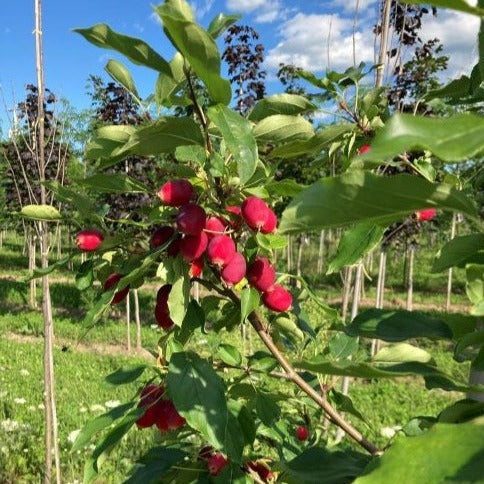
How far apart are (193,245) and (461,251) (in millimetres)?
363

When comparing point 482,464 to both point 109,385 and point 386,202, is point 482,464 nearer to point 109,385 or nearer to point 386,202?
point 386,202

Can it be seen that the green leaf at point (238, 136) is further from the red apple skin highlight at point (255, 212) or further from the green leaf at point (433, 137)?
the green leaf at point (433, 137)

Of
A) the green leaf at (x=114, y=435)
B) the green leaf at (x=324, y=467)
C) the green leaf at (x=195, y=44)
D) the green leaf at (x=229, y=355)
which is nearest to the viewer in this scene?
the green leaf at (x=195, y=44)

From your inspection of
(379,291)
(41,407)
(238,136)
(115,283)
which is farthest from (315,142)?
(379,291)

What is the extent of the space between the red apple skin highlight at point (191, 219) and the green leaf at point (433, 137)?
475 millimetres

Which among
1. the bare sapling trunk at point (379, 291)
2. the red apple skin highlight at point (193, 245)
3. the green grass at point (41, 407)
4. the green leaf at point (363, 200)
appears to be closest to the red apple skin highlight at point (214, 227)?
the red apple skin highlight at point (193, 245)

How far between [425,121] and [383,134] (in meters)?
0.02

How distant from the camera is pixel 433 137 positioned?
11.9 inches

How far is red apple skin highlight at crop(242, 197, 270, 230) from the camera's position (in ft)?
2.61

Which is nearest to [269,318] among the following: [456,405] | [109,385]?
[109,385]

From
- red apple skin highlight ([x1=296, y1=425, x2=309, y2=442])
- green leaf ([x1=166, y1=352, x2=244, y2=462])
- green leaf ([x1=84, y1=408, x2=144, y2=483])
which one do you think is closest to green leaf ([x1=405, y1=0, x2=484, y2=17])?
green leaf ([x1=166, y1=352, x2=244, y2=462])

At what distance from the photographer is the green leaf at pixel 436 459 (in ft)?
1.17

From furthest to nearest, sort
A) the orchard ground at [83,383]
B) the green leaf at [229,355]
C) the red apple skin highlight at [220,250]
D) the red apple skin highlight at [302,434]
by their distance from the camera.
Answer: the orchard ground at [83,383] < the red apple skin highlight at [302,434] < the green leaf at [229,355] < the red apple skin highlight at [220,250]

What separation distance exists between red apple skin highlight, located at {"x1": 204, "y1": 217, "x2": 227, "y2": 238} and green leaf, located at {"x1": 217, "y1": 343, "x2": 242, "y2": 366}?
0.92ft
